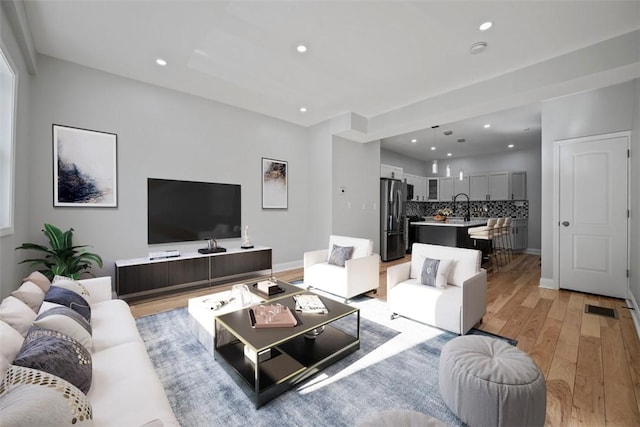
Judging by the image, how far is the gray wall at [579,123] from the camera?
10.8ft

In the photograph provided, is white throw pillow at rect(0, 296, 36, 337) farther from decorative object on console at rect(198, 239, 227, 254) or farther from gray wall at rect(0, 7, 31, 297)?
decorative object on console at rect(198, 239, 227, 254)

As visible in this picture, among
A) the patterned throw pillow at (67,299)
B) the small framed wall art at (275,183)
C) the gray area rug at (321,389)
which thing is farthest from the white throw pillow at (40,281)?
the small framed wall art at (275,183)

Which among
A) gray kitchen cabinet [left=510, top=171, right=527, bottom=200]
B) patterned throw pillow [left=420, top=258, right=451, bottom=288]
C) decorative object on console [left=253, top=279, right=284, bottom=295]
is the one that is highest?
gray kitchen cabinet [left=510, top=171, right=527, bottom=200]

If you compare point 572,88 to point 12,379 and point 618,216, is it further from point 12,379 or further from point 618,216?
point 12,379

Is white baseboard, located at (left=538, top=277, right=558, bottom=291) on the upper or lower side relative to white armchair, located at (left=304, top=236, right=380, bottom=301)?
lower

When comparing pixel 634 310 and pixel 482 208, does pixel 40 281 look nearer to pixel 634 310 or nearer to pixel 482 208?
pixel 634 310

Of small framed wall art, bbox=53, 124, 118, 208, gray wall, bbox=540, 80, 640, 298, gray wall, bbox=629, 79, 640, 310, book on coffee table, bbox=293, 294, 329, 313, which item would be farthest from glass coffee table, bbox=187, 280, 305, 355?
gray wall, bbox=540, 80, 640, 298

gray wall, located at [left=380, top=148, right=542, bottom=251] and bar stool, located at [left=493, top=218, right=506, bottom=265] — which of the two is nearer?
bar stool, located at [left=493, top=218, right=506, bottom=265]

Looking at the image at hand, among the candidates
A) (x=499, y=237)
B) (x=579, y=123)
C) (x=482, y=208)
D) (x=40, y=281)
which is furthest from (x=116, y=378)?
(x=482, y=208)

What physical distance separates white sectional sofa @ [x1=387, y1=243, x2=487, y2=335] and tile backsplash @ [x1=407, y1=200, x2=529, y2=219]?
5.83 m

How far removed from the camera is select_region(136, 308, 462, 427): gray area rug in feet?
5.08

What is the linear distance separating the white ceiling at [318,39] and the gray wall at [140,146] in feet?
0.91

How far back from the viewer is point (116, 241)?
349 cm

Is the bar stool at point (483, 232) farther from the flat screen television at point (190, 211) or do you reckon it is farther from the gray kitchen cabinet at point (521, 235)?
the flat screen television at point (190, 211)
